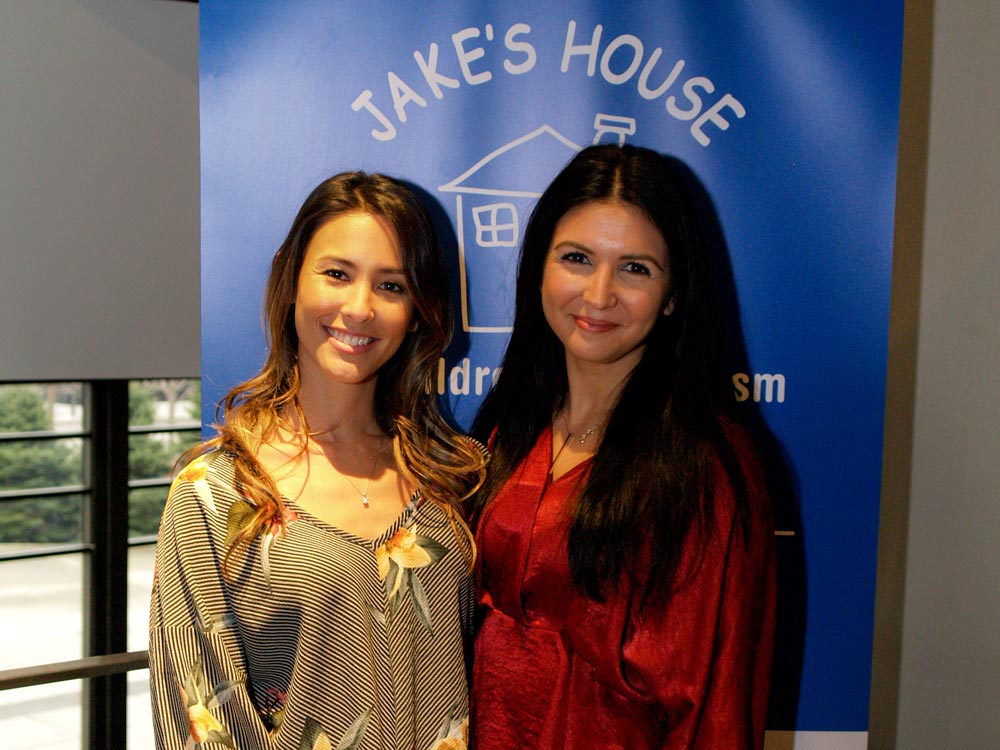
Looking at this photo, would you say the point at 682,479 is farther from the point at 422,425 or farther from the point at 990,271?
the point at 990,271

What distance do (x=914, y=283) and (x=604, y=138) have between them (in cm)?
131

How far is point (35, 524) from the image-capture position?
578cm

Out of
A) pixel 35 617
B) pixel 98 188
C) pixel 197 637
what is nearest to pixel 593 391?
pixel 197 637

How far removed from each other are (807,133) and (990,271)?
3.62ft

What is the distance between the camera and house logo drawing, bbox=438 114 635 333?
2.06m

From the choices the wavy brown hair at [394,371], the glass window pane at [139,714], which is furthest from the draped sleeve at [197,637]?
the glass window pane at [139,714]

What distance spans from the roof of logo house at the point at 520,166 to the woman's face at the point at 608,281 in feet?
0.99

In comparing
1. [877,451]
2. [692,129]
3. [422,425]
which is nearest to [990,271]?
[877,451]

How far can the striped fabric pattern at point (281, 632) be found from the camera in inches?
61.9

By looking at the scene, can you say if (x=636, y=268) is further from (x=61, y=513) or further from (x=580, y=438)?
(x=61, y=513)

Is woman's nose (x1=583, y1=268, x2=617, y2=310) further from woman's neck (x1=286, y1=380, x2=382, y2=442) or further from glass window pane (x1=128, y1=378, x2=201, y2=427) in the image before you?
glass window pane (x1=128, y1=378, x2=201, y2=427)

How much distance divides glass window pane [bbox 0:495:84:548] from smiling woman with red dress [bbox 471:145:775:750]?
466cm

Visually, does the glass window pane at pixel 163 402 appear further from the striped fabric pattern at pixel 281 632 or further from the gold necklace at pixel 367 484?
the striped fabric pattern at pixel 281 632

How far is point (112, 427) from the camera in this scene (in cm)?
438
